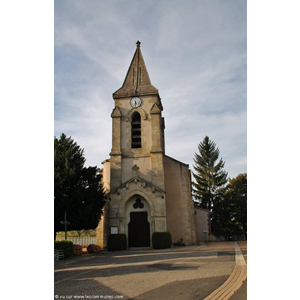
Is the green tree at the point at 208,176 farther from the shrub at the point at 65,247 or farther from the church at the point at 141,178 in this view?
the shrub at the point at 65,247

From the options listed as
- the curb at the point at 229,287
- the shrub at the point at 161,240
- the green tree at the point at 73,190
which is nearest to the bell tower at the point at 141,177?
the shrub at the point at 161,240

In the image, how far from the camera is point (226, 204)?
1088 inches

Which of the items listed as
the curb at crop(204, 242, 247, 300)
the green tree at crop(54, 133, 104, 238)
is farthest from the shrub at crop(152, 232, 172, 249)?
the curb at crop(204, 242, 247, 300)

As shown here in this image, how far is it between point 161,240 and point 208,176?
578 inches

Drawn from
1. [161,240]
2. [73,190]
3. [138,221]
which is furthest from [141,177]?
[73,190]

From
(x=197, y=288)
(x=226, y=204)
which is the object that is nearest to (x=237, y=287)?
(x=197, y=288)

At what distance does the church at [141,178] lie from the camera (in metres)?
21.4

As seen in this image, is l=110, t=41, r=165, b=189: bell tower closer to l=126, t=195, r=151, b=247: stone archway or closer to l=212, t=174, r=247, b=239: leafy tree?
l=126, t=195, r=151, b=247: stone archway

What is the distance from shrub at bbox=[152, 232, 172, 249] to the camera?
20.0m

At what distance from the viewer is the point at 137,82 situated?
25.6 m

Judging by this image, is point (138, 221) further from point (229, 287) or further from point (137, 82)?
point (229, 287)

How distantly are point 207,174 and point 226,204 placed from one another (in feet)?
20.6
